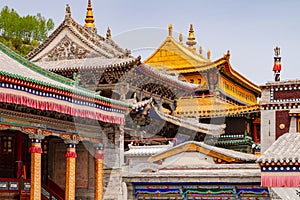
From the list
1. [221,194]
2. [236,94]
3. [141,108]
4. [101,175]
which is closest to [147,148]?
[141,108]

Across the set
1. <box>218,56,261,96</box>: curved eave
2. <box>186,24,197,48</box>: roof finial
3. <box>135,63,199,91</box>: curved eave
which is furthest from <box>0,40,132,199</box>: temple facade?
<box>186,24,197,48</box>: roof finial

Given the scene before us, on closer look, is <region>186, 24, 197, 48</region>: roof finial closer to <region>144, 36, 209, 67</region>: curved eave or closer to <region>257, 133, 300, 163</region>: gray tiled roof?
<region>144, 36, 209, 67</region>: curved eave

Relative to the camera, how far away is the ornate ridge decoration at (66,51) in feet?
86.5

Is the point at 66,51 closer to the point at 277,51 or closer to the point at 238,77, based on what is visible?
the point at 277,51

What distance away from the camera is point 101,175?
Answer: 71.2ft

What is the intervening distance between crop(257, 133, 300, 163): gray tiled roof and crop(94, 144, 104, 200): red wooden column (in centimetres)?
980

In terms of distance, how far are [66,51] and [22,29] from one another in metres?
26.8

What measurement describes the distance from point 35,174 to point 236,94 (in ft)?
86.9

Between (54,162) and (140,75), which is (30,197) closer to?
(54,162)

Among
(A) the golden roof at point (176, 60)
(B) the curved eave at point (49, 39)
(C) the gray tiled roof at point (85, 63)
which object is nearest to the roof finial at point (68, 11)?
(B) the curved eave at point (49, 39)

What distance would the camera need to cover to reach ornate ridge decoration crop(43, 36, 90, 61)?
26.4m

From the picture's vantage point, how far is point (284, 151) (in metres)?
12.1

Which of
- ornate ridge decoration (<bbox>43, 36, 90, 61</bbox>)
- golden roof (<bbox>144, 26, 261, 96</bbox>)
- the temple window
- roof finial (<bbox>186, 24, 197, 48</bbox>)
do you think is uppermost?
roof finial (<bbox>186, 24, 197, 48</bbox>)

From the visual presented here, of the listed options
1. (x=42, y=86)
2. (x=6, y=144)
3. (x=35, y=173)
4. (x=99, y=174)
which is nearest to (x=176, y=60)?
(x=99, y=174)
